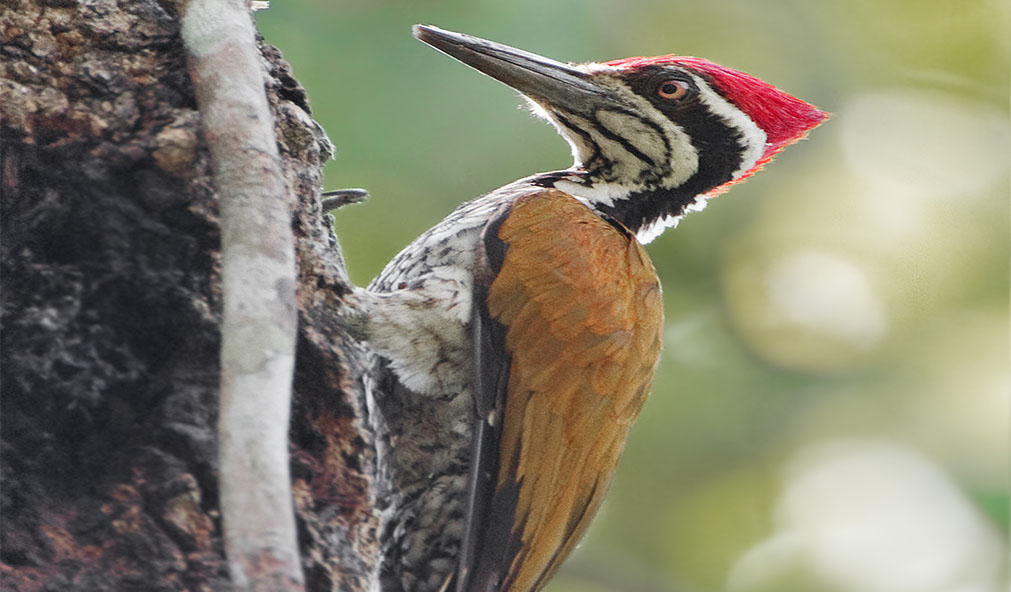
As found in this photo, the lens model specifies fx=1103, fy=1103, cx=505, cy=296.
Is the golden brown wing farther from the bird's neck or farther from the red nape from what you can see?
the red nape

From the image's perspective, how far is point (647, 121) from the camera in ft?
12.2

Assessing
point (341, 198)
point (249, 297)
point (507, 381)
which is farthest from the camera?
point (341, 198)

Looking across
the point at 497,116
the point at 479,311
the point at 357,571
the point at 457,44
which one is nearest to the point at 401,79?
the point at 497,116

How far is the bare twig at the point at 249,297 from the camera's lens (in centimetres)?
155

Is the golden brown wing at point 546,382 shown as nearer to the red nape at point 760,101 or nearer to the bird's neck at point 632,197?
the bird's neck at point 632,197

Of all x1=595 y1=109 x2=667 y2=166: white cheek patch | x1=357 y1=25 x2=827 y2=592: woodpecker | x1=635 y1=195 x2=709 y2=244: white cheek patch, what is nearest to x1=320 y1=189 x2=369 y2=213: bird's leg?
x1=357 y1=25 x2=827 y2=592: woodpecker

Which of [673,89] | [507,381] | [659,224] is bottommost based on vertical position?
[507,381]

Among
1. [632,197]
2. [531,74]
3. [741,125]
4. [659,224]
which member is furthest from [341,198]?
[741,125]

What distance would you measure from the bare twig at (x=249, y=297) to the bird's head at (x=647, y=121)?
1.46 m

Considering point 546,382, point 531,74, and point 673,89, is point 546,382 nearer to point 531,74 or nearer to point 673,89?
point 531,74

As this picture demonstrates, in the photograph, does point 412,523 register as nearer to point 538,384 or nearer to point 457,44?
point 538,384

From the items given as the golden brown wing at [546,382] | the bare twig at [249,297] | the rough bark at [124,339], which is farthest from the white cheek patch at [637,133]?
the bare twig at [249,297]

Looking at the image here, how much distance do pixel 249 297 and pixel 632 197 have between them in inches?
84.3

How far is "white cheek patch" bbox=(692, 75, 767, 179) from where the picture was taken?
3754mm
